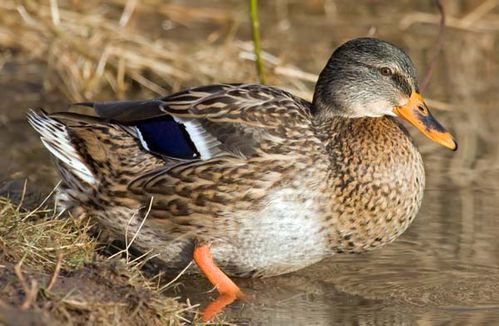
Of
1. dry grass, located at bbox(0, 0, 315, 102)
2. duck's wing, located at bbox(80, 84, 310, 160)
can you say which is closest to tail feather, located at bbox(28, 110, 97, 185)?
duck's wing, located at bbox(80, 84, 310, 160)

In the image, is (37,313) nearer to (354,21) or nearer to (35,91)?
(35,91)

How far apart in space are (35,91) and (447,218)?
11.8 ft

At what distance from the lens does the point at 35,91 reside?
28.3ft

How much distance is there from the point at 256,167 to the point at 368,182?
549 millimetres

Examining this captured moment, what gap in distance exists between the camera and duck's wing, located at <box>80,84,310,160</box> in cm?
541

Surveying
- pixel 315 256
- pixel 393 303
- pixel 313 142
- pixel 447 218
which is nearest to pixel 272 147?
pixel 313 142

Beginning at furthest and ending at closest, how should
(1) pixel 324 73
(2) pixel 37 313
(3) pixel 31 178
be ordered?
1. (3) pixel 31 178
2. (1) pixel 324 73
3. (2) pixel 37 313

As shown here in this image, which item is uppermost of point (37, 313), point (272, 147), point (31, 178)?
point (272, 147)

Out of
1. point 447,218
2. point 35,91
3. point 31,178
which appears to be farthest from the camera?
point 35,91

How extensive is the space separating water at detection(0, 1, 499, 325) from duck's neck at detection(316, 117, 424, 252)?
0.27 meters

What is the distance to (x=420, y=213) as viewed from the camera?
6.58 m

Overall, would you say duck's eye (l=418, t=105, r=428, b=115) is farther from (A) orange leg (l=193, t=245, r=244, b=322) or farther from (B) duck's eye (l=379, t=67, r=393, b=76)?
(A) orange leg (l=193, t=245, r=244, b=322)

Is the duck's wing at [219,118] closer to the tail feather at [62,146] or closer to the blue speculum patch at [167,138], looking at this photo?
the blue speculum patch at [167,138]

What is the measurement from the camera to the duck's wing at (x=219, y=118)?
17.7 feet
